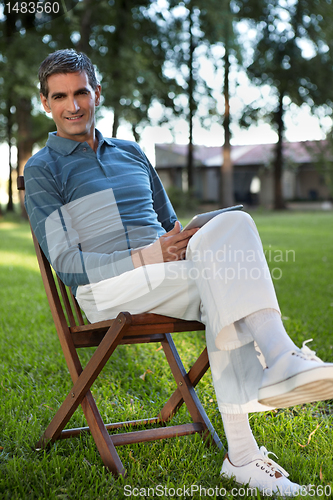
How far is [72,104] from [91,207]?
553mm

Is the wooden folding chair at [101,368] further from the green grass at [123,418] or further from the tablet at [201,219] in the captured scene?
the tablet at [201,219]

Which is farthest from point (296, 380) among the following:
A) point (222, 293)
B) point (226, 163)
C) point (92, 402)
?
point (226, 163)

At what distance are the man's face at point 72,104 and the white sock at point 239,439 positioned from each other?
160 cm

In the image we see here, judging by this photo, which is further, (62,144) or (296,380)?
(62,144)

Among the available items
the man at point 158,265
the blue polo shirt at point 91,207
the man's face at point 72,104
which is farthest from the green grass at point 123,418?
the man's face at point 72,104

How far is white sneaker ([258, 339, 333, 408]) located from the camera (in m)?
1.58

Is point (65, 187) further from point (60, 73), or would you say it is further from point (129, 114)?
point (129, 114)

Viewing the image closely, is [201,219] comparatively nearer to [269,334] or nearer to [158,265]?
[158,265]

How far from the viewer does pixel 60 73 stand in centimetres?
251

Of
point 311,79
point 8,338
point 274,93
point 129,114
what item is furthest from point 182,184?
point 8,338

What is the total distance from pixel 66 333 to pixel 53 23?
1674 centimetres

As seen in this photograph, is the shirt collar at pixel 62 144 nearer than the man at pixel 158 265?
No

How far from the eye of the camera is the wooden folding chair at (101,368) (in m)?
1.97

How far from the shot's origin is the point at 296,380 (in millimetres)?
1597
